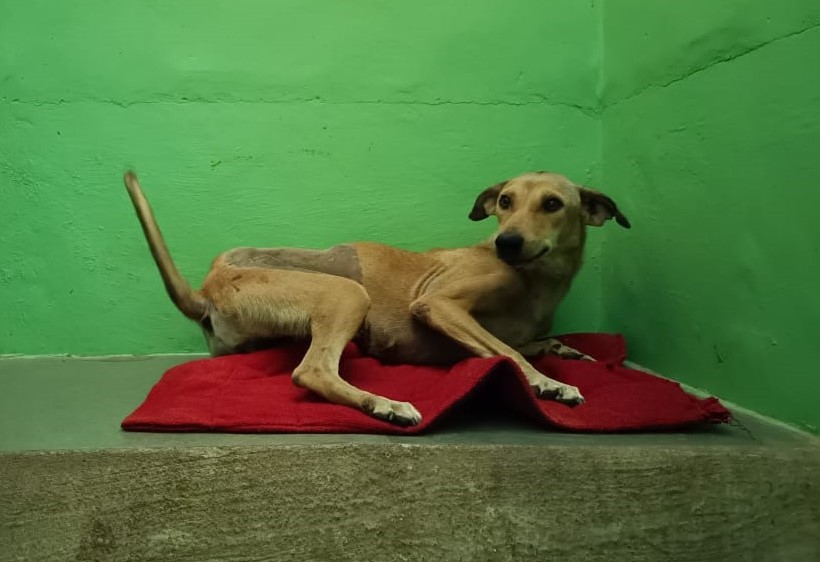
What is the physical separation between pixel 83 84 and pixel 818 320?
10.5ft

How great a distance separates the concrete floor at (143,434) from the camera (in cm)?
182

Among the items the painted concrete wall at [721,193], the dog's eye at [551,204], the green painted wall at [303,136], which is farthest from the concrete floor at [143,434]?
the dog's eye at [551,204]

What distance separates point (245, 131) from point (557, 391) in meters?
1.96

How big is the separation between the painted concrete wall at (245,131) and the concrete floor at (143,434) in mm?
757

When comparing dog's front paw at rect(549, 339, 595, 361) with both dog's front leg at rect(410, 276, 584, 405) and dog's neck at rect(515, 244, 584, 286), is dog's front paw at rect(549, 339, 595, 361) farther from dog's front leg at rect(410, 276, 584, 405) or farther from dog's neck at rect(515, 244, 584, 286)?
dog's front leg at rect(410, 276, 584, 405)

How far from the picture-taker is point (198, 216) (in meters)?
3.22

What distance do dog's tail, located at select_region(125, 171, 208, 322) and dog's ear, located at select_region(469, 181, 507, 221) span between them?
1.24 meters

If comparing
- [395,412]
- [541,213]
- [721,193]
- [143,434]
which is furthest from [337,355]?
[721,193]

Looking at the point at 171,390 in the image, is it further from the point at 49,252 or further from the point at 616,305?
the point at 616,305

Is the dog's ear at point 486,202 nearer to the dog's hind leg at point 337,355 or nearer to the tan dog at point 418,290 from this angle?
the tan dog at point 418,290

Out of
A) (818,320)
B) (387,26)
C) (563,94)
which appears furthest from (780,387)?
(387,26)

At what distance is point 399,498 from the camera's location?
68.5 inches

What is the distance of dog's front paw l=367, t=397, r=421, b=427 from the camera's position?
1964mm

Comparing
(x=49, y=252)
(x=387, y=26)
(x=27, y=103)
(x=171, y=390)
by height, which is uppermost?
(x=387, y=26)
